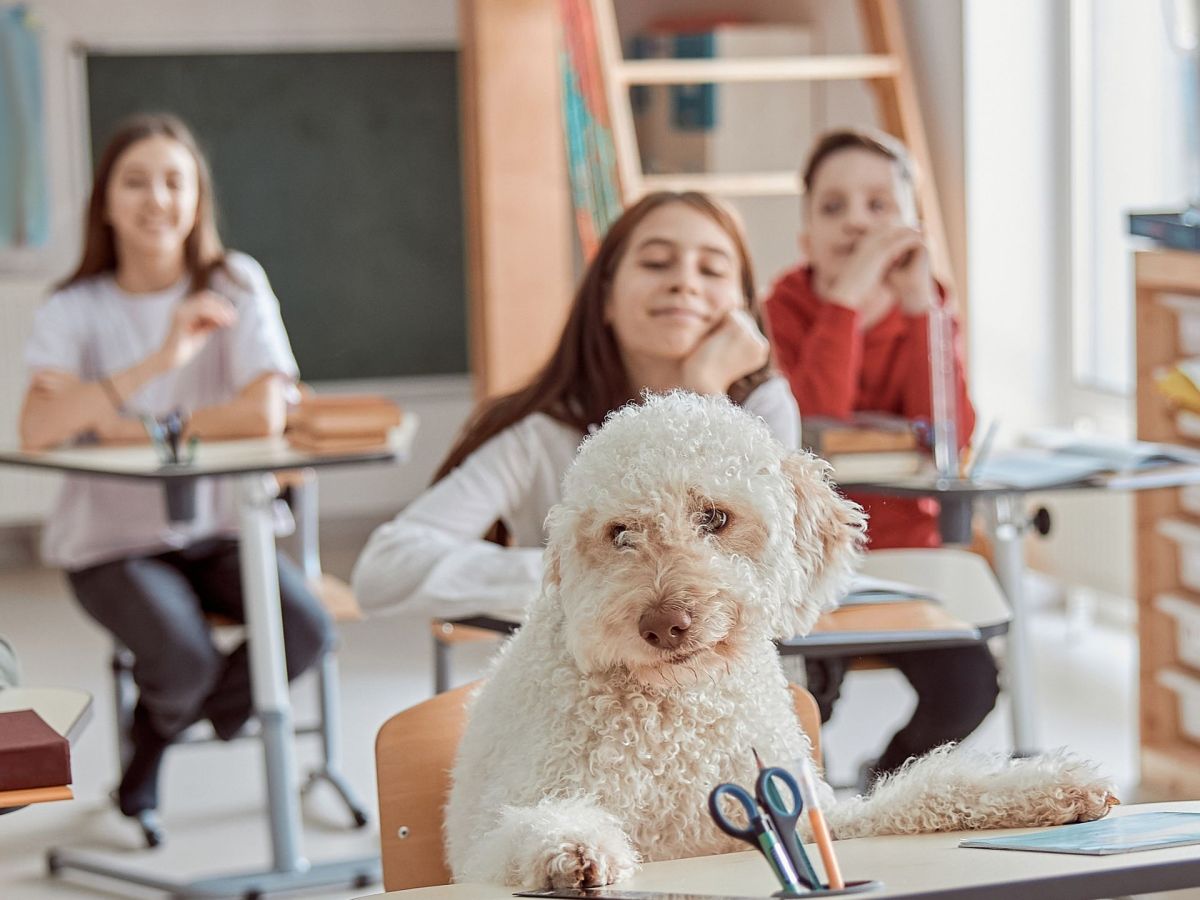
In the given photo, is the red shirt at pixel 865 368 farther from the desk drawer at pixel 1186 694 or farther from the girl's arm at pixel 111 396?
the girl's arm at pixel 111 396

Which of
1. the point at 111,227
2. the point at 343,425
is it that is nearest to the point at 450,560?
the point at 343,425

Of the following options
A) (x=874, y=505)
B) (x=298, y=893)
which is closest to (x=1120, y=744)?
(x=874, y=505)

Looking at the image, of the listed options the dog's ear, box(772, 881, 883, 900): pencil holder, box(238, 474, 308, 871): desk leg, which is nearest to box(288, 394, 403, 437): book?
box(238, 474, 308, 871): desk leg

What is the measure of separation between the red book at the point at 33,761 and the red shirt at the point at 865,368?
5.79 feet

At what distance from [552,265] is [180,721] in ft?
6.26

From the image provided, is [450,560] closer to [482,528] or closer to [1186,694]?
[482,528]

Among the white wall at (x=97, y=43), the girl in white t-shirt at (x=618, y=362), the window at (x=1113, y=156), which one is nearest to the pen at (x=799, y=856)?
the girl in white t-shirt at (x=618, y=362)

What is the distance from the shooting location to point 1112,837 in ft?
3.43

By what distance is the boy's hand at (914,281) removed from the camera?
3.25 m

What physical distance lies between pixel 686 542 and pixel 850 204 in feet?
7.24

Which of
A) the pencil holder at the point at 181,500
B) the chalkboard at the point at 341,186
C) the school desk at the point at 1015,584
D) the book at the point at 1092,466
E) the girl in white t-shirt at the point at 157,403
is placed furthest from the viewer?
the chalkboard at the point at 341,186

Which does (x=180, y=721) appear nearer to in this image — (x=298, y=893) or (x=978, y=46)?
(x=298, y=893)

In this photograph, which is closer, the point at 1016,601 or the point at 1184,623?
the point at 1016,601

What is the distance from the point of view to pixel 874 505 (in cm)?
302
